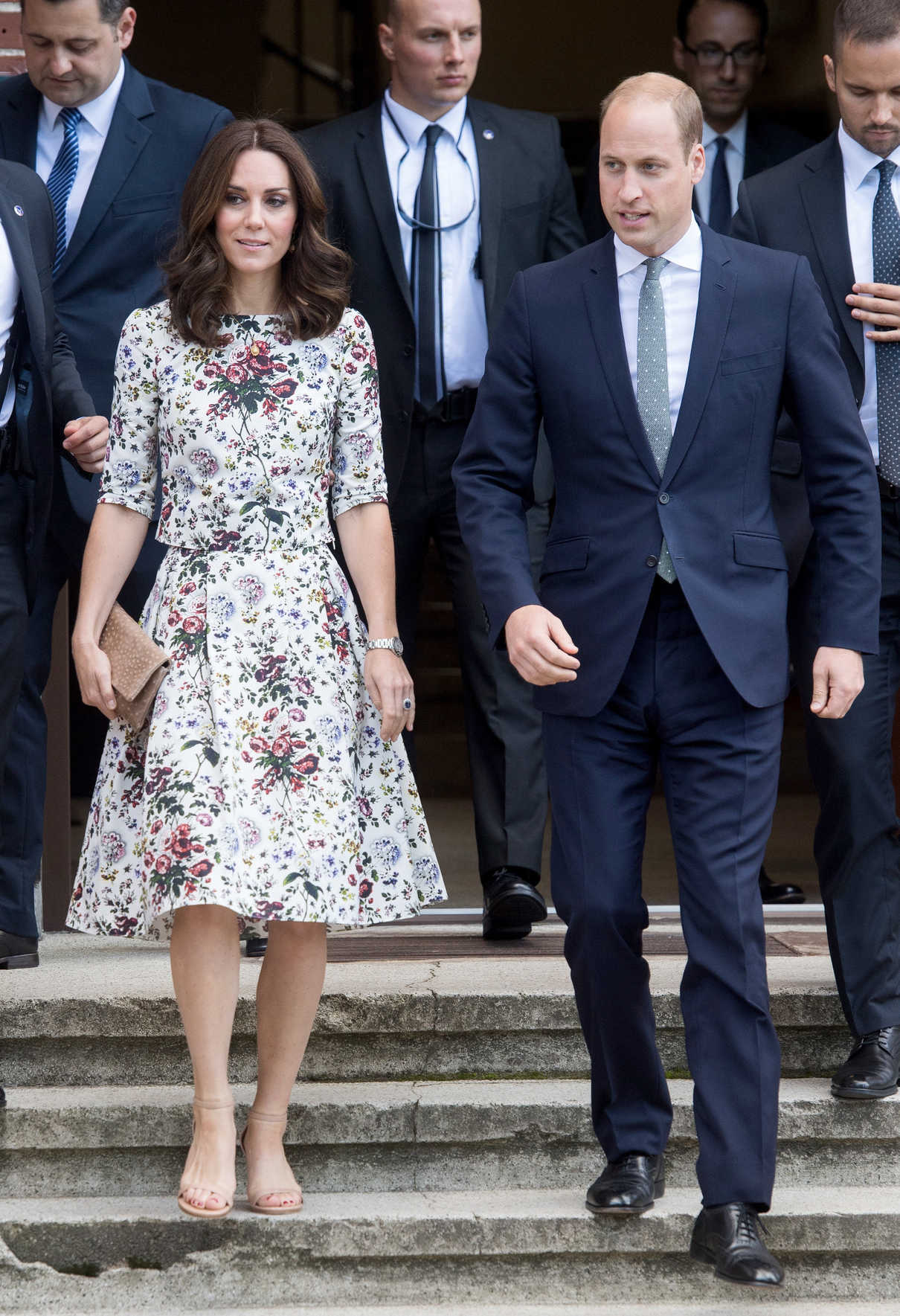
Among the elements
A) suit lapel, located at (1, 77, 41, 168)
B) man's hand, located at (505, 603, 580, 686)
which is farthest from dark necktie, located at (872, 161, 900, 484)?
suit lapel, located at (1, 77, 41, 168)

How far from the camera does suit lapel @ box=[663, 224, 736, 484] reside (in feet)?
10.1

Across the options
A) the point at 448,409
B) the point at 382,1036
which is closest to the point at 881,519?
the point at 448,409

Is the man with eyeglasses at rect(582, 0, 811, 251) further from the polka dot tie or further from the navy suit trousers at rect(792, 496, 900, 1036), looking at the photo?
the polka dot tie

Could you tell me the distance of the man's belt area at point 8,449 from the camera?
3504 mm

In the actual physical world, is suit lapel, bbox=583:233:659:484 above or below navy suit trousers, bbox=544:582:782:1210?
above

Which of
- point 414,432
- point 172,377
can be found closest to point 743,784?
point 172,377

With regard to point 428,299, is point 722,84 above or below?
above

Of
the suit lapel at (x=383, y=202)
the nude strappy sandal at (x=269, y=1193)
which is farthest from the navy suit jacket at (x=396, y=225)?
the nude strappy sandal at (x=269, y=1193)

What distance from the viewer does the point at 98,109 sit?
416cm

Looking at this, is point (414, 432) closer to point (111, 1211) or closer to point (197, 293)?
point (197, 293)

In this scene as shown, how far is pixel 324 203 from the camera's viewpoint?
3.38 m

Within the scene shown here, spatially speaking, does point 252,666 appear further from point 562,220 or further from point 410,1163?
point 562,220

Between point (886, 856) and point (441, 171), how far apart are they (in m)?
1.93

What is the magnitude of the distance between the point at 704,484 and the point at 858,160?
3.12 ft
